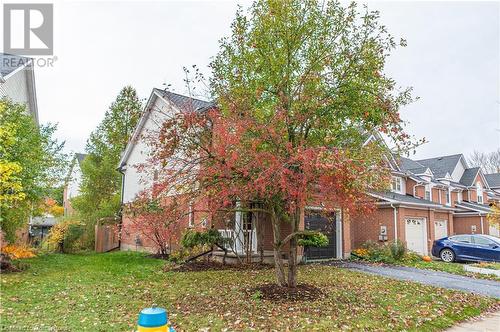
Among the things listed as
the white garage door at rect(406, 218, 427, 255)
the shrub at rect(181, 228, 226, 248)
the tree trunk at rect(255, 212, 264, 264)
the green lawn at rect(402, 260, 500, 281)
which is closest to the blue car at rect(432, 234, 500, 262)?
the green lawn at rect(402, 260, 500, 281)

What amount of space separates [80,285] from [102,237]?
40.1 feet

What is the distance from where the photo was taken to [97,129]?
2862cm

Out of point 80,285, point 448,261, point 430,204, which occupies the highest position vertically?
point 430,204

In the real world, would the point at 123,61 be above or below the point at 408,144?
above

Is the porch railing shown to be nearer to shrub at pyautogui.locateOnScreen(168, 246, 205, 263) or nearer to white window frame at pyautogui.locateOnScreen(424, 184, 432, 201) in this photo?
shrub at pyautogui.locateOnScreen(168, 246, 205, 263)

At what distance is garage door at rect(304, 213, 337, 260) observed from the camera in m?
16.6

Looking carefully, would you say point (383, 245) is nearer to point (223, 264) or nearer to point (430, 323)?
point (223, 264)

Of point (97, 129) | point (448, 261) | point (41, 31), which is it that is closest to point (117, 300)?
point (41, 31)

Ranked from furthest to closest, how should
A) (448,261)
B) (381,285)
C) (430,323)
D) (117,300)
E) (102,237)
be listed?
(102,237) → (448,261) → (381,285) → (117,300) → (430,323)

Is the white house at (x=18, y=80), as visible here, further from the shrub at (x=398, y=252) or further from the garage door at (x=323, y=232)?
the shrub at (x=398, y=252)

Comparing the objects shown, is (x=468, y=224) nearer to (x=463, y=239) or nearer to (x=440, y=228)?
(x=440, y=228)

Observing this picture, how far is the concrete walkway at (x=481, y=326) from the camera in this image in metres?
6.95

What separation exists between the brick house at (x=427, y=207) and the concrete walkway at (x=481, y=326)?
20.6ft

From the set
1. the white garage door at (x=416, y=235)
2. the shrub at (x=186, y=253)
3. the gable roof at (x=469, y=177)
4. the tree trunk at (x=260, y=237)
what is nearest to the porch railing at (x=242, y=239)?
the tree trunk at (x=260, y=237)
